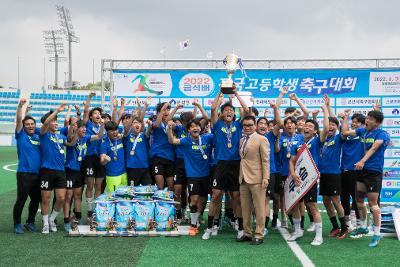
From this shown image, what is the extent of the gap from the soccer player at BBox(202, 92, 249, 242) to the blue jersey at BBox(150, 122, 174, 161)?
62.7 inches

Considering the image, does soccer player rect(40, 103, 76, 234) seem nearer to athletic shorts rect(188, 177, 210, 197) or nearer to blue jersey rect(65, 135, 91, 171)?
blue jersey rect(65, 135, 91, 171)

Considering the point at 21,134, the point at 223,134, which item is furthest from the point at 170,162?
the point at 21,134

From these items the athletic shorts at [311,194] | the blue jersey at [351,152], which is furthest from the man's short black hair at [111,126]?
the blue jersey at [351,152]

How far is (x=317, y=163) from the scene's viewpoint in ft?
26.0

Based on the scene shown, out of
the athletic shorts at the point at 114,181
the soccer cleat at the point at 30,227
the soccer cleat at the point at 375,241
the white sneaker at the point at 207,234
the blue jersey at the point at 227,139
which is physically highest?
the blue jersey at the point at 227,139

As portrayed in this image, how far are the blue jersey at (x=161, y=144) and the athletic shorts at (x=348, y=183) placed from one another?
10.1 feet

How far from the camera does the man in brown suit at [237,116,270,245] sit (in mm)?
7289

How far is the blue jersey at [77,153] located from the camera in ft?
Result: 28.2

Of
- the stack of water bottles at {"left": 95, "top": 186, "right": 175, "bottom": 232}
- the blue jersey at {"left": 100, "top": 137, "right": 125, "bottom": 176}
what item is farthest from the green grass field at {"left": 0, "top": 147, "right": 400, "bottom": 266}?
the blue jersey at {"left": 100, "top": 137, "right": 125, "bottom": 176}

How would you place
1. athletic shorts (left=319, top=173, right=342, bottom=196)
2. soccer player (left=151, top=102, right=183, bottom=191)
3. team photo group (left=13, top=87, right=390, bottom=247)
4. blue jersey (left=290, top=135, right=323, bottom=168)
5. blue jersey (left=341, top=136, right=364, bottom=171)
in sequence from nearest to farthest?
team photo group (left=13, top=87, right=390, bottom=247) < blue jersey (left=290, top=135, right=323, bottom=168) < athletic shorts (left=319, top=173, right=342, bottom=196) < blue jersey (left=341, top=136, right=364, bottom=171) < soccer player (left=151, top=102, right=183, bottom=191)

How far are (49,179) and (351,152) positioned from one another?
4995 mm

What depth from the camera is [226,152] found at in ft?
25.8

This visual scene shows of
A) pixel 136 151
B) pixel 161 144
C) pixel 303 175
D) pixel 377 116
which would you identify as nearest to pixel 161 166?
pixel 161 144

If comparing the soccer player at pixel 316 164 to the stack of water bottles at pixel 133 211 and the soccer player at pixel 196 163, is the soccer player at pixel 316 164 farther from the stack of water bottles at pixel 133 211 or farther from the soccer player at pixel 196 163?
the stack of water bottles at pixel 133 211
